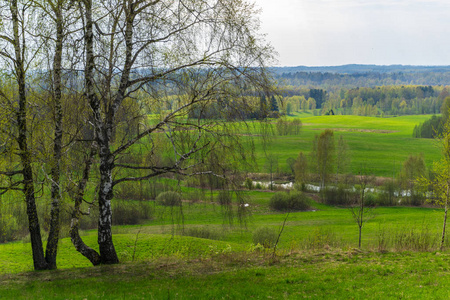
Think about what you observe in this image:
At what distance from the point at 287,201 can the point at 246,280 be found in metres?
39.0

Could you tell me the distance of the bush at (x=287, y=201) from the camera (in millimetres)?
47594

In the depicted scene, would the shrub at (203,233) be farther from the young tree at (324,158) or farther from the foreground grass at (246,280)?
the young tree at (324,158)

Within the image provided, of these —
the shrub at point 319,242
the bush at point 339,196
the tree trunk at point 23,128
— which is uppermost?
the tree trunk at point 23,128

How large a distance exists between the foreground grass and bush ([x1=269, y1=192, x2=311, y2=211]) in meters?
35.3

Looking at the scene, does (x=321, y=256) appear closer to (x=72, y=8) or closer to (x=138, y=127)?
(x=138, y=127)

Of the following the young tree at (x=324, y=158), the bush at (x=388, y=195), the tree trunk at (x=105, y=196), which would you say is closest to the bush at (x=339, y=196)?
the bush at (x=388, y=195)

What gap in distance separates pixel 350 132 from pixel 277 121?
111 metres

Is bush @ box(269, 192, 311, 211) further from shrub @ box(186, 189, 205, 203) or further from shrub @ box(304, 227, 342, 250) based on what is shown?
shrub @ box(186, 189, 205, 203)

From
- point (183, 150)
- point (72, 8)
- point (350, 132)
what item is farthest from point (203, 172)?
point (350, 132)

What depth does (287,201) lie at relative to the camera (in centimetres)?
4725

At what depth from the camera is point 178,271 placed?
10.2m

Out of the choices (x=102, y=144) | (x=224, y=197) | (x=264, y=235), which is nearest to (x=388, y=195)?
(x=264, y=235)

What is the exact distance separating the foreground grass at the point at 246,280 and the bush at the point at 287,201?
116ft

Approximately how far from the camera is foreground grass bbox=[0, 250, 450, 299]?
26.3 ft
